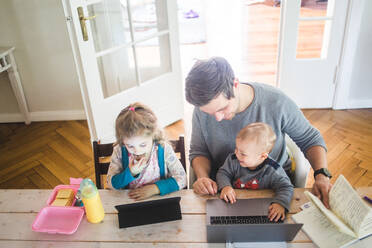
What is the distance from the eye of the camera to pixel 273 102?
1.42m

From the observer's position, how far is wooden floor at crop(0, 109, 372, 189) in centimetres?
246

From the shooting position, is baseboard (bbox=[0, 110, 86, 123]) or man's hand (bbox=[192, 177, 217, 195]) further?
baseboard (bbox=[0, 110, 86, 123])

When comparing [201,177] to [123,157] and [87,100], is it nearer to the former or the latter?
[123,157]

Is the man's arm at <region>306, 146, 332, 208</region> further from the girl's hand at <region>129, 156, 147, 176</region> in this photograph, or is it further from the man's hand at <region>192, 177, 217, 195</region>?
the girl's hand at <region>129, 156, 147, 176</region>

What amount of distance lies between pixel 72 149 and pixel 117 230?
71.2 inches

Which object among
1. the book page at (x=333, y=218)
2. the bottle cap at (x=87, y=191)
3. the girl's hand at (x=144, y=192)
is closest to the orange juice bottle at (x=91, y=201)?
the bottle cap at (x=87, y=191)

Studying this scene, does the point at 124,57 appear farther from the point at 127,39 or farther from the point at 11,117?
the point at 11,117

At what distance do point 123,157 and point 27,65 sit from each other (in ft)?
6.98

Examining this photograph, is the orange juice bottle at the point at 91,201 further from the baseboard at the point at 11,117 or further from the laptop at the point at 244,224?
the baseboard at the point at 11,117

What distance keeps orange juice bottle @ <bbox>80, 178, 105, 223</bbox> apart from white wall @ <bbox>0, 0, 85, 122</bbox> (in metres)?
2.13

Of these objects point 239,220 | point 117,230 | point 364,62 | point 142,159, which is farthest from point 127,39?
point 364,62

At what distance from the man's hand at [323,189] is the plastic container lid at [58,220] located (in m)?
0.87

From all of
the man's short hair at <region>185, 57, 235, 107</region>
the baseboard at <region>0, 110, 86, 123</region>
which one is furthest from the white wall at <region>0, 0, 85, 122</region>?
the man's short hair at <region>185, 57, 235, 107</region>

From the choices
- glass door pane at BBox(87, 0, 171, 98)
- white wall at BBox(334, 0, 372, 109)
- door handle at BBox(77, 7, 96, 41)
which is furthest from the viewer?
white wall at BBox(334, 0, 372, 109)
